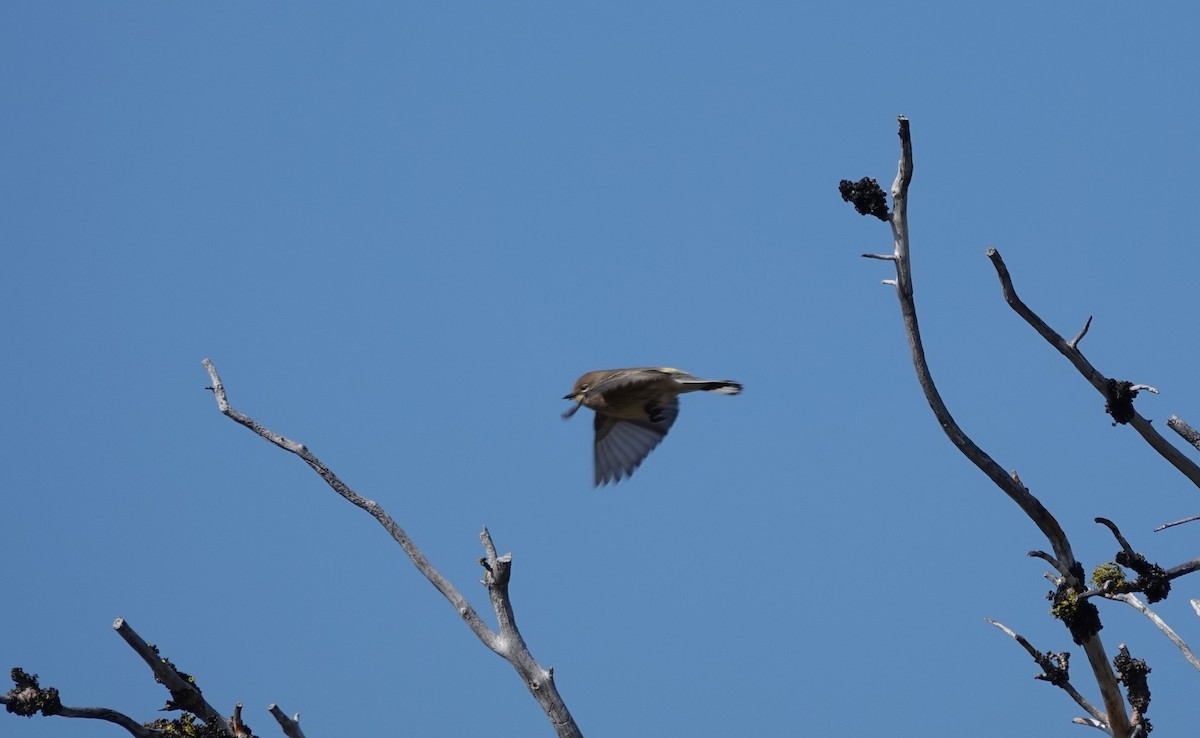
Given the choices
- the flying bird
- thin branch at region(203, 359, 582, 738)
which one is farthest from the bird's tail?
thin branch at region(203, 359, 582, 738)

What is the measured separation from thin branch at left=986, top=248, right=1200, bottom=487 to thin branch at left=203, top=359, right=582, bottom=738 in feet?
8.32

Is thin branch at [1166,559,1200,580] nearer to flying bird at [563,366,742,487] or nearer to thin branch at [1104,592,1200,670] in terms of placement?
thin branch at [1104,592,1200,670]

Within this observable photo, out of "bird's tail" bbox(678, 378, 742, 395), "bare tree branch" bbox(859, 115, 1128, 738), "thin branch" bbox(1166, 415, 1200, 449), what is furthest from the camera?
"bird's tail" bbox(678, 378, 742, 395)

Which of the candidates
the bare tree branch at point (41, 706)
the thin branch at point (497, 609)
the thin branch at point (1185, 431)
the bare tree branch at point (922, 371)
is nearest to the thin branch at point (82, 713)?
the bare tree branch at point (41, 706)

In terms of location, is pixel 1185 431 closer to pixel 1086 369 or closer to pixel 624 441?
pixel 1086 369

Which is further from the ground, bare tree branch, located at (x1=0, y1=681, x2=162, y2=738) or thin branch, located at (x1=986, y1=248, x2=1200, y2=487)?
thin branch, located at (x1=986, y1=248, x2=1200, y2=487)

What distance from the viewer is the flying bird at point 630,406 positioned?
10.3m

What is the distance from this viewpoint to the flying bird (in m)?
10.3

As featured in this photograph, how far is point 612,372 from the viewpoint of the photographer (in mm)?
10828

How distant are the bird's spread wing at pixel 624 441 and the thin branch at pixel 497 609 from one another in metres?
4.85

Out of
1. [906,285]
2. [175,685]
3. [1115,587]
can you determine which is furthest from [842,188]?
[175,685]

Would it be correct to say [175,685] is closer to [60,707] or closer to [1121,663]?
[60,707]

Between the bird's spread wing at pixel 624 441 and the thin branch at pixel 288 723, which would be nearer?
the thin branch at pixel 288 723

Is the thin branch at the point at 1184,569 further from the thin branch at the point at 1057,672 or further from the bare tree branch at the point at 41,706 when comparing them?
the bare tree branch at the point at 41,706
